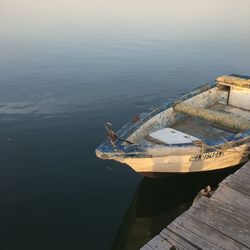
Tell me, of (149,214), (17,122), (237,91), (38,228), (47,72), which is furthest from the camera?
(47,72)

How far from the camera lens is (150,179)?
1083 cm

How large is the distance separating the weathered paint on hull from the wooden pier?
191cm

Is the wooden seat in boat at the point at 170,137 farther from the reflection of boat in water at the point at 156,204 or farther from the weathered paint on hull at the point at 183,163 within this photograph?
the reflection of boat in water at the point at 156,204

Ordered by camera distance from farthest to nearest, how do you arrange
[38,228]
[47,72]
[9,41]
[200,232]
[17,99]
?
[9,41] < [47,72] < [17,99] < [38,228] < [200,232]

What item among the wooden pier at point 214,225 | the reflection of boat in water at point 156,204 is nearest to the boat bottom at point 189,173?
the reflection of boat in water at point 156,204

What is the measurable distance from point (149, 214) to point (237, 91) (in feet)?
24.1

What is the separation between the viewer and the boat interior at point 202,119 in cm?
1027

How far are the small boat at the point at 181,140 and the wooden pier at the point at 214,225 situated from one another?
192 cm

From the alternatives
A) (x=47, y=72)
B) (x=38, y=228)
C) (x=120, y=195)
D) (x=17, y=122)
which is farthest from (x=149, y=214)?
(x=47, y=72)

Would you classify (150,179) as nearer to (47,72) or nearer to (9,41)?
(47,72)

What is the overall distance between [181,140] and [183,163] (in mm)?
881

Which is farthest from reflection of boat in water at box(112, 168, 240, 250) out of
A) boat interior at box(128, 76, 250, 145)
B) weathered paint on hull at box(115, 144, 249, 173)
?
boat interior at box(128, 76, 250, 145)

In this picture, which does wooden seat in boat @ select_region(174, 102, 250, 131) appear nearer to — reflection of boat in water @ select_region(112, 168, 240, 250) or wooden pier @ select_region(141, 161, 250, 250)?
reflection of boat in water @ select_region(112, 168, 240, 250)

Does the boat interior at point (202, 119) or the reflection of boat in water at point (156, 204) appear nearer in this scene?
the reflection of boat in water at point (156, 204)
